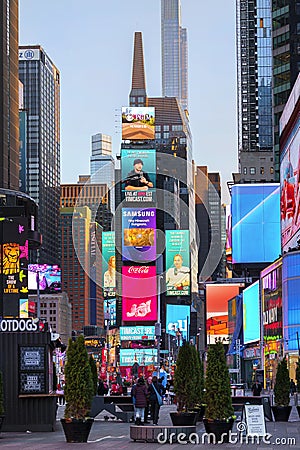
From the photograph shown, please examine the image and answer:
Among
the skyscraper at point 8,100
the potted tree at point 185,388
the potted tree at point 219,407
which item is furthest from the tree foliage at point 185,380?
the skyscraper at point 8,100

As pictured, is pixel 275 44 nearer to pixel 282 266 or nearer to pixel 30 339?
pixel 282 266

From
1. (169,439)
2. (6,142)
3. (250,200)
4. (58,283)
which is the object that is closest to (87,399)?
(169,439)

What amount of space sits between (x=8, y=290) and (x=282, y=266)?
2676 centimetres

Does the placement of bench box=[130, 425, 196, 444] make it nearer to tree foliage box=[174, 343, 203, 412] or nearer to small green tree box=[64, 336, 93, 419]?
small green tree box=[64, 336, 93, 419]

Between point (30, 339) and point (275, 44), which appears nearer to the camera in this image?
point (30, 339)

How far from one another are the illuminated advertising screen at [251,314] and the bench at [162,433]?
98339 millimetres

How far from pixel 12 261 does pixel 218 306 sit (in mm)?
93396

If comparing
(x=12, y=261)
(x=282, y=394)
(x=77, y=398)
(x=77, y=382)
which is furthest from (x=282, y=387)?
(x=12, y=261)

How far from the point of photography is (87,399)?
2853 centimetres

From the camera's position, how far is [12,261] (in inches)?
4151

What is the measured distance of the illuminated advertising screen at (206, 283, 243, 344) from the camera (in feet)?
629

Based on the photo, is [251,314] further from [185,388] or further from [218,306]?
[185,388]

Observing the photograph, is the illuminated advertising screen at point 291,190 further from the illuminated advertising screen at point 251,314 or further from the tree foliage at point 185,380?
the tree foliage at point 185,380

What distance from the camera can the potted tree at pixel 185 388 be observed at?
103 feet
